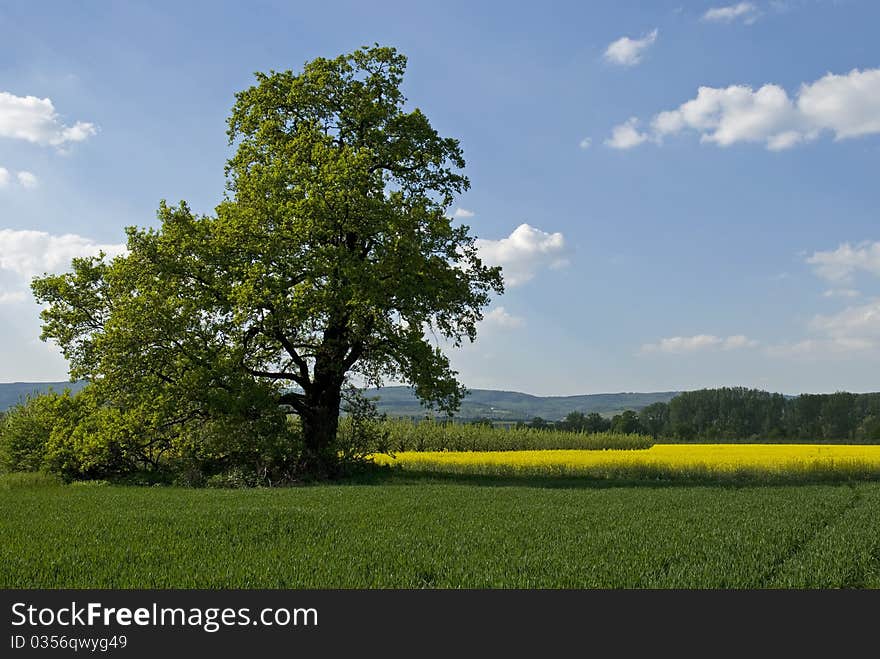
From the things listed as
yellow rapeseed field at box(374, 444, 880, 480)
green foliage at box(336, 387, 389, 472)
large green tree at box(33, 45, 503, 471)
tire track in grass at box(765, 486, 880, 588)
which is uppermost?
large green tree at box(33, 45, 503, 471)

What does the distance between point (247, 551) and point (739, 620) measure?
705cm

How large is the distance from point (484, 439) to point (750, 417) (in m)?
60.2

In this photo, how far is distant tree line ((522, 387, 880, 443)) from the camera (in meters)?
74.7

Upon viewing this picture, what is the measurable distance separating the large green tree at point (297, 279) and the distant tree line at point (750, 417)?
4081cm

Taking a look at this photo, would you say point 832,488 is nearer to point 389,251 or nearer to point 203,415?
point 389,251

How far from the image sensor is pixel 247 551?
1171 cm

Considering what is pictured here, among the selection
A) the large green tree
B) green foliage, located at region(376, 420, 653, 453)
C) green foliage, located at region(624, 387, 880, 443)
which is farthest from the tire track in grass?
green foliage, located at region(624, 387, 880, 443)

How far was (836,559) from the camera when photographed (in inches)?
446

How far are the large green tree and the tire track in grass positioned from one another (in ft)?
51.1

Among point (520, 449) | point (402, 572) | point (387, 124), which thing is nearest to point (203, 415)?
point (387, 124)

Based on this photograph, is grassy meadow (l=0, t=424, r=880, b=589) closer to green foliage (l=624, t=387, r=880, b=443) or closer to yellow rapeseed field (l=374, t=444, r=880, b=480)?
yellow rapeseed field (l=374, t=444, r=880, b=480)

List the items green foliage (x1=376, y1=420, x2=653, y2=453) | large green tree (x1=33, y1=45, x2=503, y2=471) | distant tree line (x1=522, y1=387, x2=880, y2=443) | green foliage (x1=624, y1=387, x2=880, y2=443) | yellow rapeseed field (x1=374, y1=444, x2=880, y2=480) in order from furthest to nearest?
green foliage (x1=624, y1=387, x2=880, y2=443), distant tree line (x1=522, y1=387, x2=880, y2=443), green foliage (x1=376, y1=420, x2=653, y2=453), yellow rapeseed field (x1=374, y1=444, x2=880, y2=480), large green tree (x1=33, y1=45, x2=503, y2=471)

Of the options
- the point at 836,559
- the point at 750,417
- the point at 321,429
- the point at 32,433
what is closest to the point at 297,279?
the point at 321,429

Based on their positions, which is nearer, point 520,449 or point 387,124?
point 387,124
